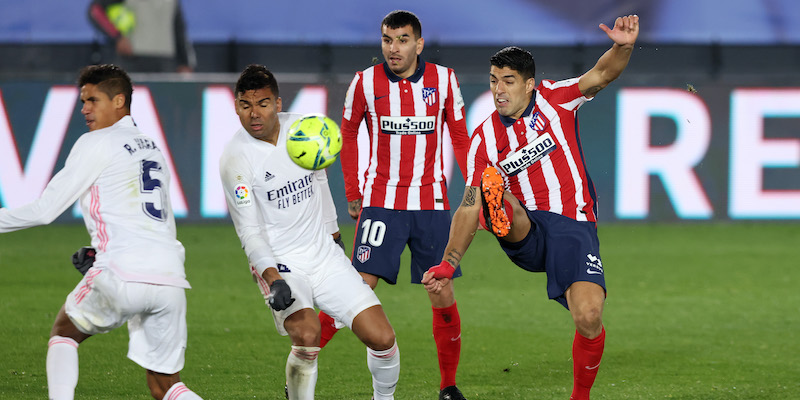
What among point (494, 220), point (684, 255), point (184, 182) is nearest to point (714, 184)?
point (684, 255)

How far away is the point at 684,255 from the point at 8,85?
6.87m

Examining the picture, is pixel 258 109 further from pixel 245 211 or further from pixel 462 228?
pixel 462 228

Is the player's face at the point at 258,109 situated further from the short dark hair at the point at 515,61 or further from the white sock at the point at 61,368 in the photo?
the white sock at the point at 61,368

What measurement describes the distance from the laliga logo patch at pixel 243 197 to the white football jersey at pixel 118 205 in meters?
0.43

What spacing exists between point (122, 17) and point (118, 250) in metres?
8.95

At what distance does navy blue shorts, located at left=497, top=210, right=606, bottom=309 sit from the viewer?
483 centimetres

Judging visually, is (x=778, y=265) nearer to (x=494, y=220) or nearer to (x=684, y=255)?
(x=684, y=255)

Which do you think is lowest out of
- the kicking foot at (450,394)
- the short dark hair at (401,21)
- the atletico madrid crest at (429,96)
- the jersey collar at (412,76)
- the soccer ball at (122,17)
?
the kicking foot at (450,394)

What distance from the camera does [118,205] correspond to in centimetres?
397

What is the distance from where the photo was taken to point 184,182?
1071 centimetres

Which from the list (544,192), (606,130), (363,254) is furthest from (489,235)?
(544,192)

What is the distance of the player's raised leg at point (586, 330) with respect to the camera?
471cm

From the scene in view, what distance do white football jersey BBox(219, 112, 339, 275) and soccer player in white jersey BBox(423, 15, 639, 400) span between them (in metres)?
0.57

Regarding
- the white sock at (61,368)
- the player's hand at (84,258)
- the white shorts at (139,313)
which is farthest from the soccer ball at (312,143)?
Answer: the white sock at (61,368)
